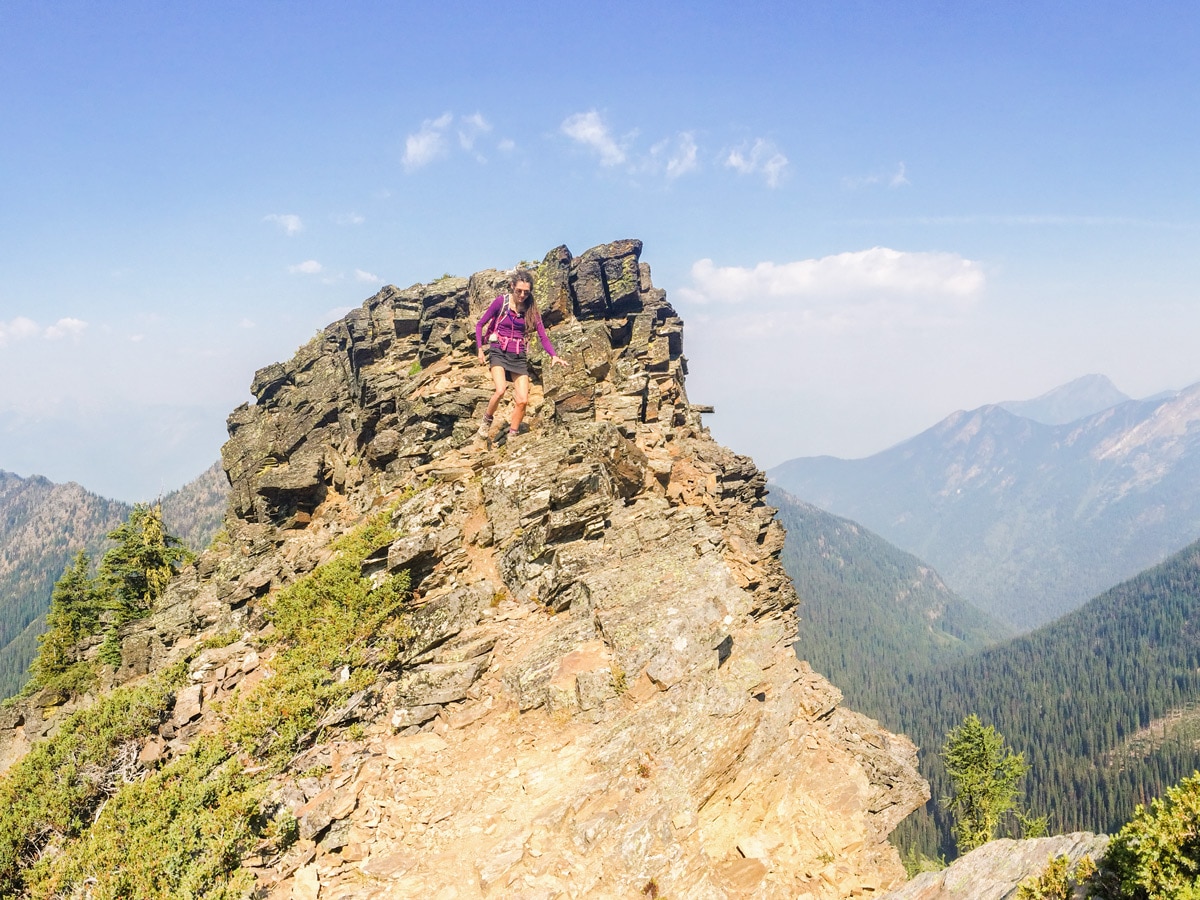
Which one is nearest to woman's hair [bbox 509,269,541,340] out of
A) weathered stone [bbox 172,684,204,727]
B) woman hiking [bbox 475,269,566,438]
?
woman hiking [bbox 475,269,566,438]

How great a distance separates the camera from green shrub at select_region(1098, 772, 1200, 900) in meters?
8.77

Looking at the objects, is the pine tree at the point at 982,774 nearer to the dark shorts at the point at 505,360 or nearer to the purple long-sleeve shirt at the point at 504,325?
the dark shorts at the point at 505,360

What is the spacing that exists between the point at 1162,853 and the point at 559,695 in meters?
10.4

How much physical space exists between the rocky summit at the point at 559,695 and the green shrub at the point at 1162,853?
13.7 ft

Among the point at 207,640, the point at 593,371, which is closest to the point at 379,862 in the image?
the point at 207,640

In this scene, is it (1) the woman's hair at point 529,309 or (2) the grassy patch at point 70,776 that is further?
(1) the woman's hair at point 529,309

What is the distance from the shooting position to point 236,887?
10.8 meters

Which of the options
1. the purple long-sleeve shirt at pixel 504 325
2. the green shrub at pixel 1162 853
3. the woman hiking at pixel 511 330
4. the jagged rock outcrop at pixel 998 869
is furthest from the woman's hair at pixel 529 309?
the green shrub at pixel 1162 853

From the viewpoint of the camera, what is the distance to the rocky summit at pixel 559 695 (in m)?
11.1

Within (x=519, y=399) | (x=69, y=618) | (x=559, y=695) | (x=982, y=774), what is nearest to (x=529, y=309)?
(x=519, y=399)

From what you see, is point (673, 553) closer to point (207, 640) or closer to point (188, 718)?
point (188, 718)

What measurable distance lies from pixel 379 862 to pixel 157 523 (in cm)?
4040

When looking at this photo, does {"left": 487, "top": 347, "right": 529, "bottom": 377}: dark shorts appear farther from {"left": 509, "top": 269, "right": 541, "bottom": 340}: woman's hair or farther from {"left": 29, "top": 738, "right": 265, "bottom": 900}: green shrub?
{"left": 29, "top": 738, "right": 265, "bottom": 900}: green shrub

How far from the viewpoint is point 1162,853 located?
9047 millimetres
